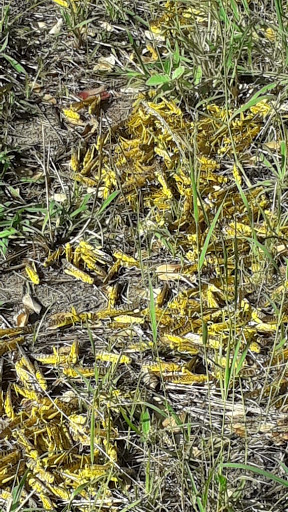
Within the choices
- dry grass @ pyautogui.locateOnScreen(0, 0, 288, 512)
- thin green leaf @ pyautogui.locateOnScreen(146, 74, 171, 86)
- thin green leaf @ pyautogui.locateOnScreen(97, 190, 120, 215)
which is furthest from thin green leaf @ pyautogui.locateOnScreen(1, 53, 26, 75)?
thin green leaf @ pyautogui.locateOnScreen(97, 190, 120, 215)

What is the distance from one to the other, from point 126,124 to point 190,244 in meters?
0.59

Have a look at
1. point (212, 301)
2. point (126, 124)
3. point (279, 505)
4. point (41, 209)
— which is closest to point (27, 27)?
point (126, 124)

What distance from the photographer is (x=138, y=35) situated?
3117 mm

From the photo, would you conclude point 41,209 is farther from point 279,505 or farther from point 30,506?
point 279,505

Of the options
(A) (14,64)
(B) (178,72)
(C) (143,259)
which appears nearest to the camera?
(C) (143,259)

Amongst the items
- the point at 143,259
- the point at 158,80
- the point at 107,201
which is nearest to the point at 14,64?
the point at 158,80

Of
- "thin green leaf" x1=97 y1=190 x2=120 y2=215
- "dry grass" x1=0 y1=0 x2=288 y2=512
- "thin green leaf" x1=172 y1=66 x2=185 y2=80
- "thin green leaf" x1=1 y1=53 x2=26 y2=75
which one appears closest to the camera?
"dry grass" x1=0 y1=0 x2=288 y2=512

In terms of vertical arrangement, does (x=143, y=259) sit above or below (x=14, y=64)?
below

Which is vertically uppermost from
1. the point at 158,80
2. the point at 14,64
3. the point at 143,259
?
the point at 158,80

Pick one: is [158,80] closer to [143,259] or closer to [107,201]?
[107,201]

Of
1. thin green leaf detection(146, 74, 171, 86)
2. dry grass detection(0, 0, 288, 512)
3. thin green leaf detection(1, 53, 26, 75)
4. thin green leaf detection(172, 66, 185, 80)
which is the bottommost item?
dry grass detection(0, 0, 288, 512)

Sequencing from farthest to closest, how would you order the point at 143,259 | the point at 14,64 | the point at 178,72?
1. the point at 14,64
2. the point at 178,72
3. the point at 143,259

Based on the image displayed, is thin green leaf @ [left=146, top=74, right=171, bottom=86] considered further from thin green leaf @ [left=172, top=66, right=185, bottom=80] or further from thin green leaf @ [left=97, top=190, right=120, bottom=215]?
thin green leaf @ [left=97, top=190, right=120, bottom=215]

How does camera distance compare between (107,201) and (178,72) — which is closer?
(107,201)
